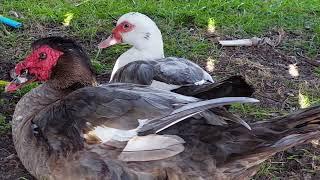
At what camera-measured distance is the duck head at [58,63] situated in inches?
136

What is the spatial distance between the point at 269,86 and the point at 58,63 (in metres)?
2.03

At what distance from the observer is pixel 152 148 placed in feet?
9.37

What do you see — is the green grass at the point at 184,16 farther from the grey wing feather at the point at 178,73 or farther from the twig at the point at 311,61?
the grey wing feather at the point at 178,73

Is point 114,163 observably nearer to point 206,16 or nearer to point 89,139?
point 89,139

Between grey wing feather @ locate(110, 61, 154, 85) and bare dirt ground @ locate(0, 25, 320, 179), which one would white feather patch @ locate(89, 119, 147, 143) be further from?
grey wing feather @ locate(110, 61, 154, 85)

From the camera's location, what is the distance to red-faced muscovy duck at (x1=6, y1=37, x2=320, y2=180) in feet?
9.41

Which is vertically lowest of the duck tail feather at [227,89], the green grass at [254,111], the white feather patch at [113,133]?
the green grass at [254,111]

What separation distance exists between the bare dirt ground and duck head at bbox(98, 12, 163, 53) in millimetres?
385

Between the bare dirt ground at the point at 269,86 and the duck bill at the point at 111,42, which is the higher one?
the duck bill at the point at 111,42

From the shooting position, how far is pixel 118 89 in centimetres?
311

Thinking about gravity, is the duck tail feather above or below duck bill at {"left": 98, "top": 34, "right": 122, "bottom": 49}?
above

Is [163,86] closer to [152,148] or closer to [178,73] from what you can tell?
[178,73]

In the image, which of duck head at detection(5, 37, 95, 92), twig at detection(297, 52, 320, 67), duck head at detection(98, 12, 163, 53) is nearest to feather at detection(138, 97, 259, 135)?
duck head at detection(5, 37, 95, 92)

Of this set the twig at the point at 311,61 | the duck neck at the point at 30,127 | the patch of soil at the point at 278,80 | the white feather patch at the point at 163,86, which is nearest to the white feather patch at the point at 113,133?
the duck neck at the point at 30,127
